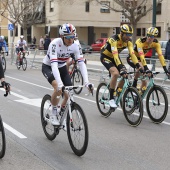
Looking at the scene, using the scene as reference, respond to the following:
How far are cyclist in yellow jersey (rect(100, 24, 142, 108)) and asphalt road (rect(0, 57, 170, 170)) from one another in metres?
0.91

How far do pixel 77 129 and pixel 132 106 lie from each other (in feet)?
8.36

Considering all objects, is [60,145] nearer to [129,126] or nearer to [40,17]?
[129,126]

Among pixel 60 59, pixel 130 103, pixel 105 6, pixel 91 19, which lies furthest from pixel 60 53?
pixel 91 19

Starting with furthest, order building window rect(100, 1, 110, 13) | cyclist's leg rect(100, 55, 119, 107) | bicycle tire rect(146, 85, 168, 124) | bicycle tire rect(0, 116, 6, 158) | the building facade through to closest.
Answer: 1. the building facade
2. building window rect(100, 1, 110, 13)
3. cyclist's leg rect(100, 55, 119, 107)
4. bicycle tire rect(146, 85, 168, 124)
5. bicycle tire rect(0, 116, 6, 158)

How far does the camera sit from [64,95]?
679 centimetres

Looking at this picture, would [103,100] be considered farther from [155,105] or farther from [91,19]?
[91,19]

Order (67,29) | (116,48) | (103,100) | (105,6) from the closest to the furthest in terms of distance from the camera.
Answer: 1. (67,29)
2. (116,48)
3. (103,100)
4. (105,6)

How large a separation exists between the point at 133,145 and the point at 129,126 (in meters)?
1.51

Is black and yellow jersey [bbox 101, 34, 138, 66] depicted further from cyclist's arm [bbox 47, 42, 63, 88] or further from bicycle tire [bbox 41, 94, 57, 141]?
cyclist's arm [bbox 47, 42, 63, 88]

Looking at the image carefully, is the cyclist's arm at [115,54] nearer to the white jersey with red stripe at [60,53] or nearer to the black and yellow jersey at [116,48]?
the black and yellow jersey at [116,48]

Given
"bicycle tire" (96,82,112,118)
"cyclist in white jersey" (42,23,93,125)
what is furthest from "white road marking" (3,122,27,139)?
"bicycle tire" (96,82,112,118)

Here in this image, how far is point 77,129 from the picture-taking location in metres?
6.12

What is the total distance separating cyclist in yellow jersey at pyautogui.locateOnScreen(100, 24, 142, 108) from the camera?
854cm

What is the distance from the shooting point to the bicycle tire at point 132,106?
828 centimetres
